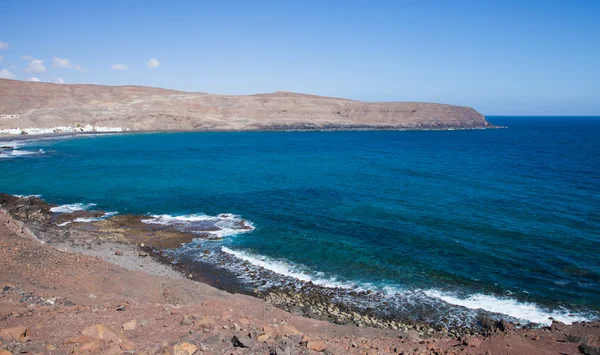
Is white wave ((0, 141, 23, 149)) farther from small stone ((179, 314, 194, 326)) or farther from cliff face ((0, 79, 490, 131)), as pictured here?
small stone ((179, 314, 194, 326))

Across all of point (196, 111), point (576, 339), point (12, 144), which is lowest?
point (576, 339)

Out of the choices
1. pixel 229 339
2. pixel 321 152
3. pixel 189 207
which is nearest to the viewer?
pixel 229 339

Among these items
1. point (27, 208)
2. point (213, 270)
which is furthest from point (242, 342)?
point (27, 208)

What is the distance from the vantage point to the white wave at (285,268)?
22.5 metres

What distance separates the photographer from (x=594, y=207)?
36188 millimetres

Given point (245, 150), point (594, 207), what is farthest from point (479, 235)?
point (245, 150)

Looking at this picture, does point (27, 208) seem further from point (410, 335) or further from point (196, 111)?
point (196, 111)

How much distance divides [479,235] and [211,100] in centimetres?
13193

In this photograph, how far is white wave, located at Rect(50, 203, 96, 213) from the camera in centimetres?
3653

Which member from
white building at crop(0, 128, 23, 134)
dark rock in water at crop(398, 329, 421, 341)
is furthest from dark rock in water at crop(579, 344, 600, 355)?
white building at crop(0, 128, 23, 134)

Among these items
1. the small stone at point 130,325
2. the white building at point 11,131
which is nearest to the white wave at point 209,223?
the small stone at point 130,325

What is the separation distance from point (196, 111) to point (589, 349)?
13795 centimetres

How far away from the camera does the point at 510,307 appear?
1992 cm

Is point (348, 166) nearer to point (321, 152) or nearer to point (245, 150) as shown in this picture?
point (321, 152)
